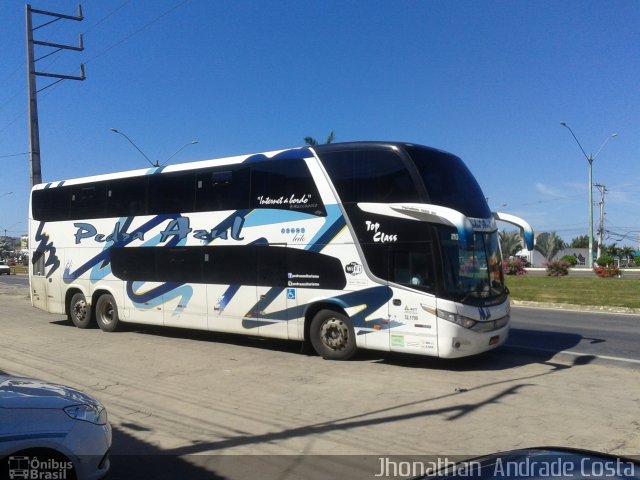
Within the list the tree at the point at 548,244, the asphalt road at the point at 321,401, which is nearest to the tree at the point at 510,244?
the tree at the point at 548,244

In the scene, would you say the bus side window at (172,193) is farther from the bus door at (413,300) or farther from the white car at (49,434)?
the white car at (49,434)

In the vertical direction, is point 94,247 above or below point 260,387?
above

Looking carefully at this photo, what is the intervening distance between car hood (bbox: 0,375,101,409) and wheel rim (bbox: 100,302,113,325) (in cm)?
1037

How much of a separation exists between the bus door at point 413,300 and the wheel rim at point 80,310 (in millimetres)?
9511

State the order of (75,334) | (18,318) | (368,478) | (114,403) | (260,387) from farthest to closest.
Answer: (18,318), (75,334), (260,387), (114,403), (368,478)

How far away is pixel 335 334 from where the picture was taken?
419 inches

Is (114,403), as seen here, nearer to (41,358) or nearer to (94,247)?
(41,358)

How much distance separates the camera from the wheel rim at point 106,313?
15.0m

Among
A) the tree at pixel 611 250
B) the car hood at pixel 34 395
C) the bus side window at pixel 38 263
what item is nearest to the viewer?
the car hood at pixel 34 395

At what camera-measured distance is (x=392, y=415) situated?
705 cm

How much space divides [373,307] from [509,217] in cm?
377

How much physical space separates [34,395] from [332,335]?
6.69 m

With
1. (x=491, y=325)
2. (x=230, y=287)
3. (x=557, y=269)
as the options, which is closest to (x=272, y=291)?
(x=230, y=287)

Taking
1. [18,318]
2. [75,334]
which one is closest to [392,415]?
[75,334]
